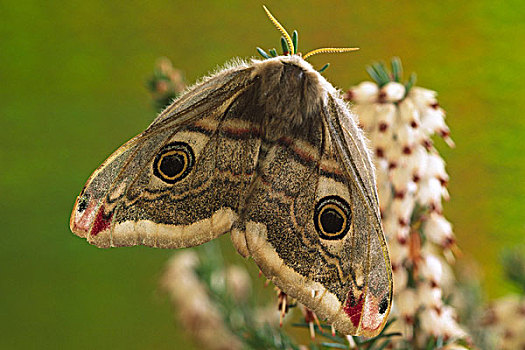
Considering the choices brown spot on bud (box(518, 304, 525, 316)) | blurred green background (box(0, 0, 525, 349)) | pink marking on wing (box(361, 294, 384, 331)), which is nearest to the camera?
pink marking on wing (box(361, 294, 384, 331))

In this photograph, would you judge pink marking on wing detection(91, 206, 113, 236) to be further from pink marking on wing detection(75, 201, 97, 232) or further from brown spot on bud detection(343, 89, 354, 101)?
brown spot on bud detection(343, 89, 354, 101)

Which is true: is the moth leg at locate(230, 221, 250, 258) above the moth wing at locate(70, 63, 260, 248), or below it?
below

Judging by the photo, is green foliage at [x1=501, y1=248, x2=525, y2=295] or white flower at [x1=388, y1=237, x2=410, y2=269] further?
green foliage at [x1=501, y1=248, x2=525, y2=295]

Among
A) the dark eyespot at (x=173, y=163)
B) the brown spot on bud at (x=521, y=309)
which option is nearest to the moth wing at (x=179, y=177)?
the dark eyespot at (x=173, y=163)

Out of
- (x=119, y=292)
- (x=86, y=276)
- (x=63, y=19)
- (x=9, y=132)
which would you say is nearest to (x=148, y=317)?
(x=119, y=292)

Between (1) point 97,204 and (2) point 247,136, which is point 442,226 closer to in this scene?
(2) point 247,136

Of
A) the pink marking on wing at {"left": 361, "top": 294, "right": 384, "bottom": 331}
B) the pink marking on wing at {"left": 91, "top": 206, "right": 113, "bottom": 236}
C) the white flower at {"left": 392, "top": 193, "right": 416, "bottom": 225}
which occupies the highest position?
the pink marking on wing at {"left": 91, "top": 206, "right": 113, "bottom": 236}

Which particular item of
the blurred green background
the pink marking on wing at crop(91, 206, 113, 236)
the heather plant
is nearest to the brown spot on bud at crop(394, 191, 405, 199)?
the heather plant

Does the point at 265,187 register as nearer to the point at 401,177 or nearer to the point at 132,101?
the point at 401,177
